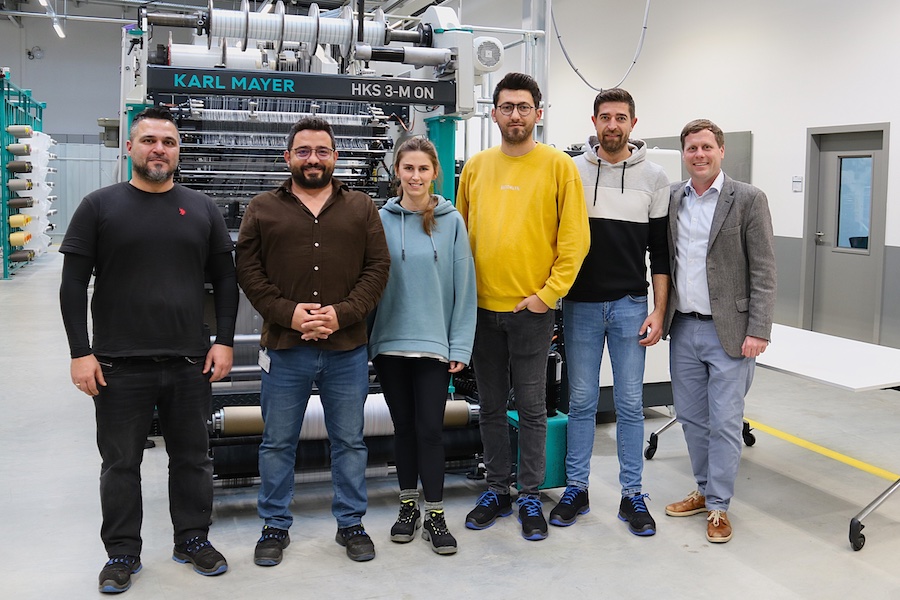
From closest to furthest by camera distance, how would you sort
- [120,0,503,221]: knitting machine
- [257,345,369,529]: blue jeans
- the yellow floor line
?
[257,345,369,529]: blue jeans → [120,0,503,221]: knitting machine → the yellow floor line

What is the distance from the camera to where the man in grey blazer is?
3.10 m

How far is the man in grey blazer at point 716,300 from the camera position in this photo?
3.10 meters

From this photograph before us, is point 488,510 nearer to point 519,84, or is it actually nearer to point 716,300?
point 716,300

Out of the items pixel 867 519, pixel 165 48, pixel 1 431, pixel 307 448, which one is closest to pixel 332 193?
pixel 307 448

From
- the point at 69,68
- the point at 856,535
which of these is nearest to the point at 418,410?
the point at 856,535

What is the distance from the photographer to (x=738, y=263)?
10.2 ft

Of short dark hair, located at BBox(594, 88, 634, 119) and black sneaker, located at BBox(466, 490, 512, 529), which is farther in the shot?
black sneaker, located at BBox(466, 490, 512, 529)

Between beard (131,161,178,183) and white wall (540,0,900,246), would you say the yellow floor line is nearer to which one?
white wall (540,0,900,246)

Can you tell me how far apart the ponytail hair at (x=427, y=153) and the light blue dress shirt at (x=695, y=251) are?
0.98 meters

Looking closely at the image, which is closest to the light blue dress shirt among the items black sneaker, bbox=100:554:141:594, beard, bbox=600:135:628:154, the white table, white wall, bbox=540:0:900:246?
beard, bbox=600:135:628:154

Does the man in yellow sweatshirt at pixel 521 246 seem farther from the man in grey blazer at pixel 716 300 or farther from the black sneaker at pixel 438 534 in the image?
the man in grey blazer at pixel 716 300

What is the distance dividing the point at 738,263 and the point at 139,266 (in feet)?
6.79

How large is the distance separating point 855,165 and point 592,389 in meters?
5.15

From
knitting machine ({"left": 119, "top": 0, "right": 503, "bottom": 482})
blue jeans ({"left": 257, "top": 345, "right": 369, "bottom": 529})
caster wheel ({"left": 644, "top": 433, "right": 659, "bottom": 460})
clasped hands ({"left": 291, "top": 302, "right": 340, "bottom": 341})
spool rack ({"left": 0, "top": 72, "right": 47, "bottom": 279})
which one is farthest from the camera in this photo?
spool rack ({"left": 0, "top": 72, "right": 47, "bottom": 279})
